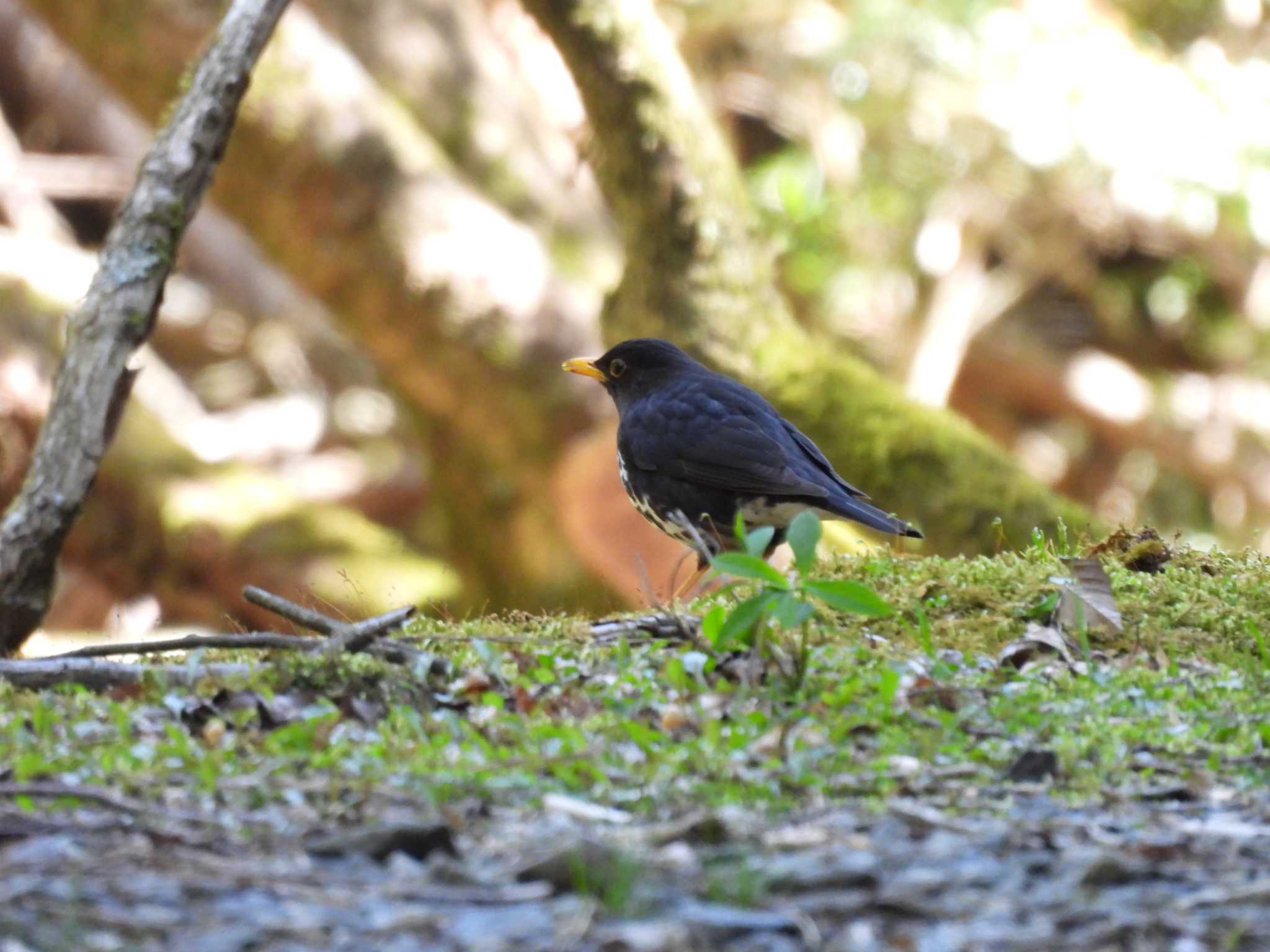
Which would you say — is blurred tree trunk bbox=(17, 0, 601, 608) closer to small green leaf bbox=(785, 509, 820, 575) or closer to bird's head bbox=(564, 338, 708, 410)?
bird's head bbox=(564, 338, 708, 410)

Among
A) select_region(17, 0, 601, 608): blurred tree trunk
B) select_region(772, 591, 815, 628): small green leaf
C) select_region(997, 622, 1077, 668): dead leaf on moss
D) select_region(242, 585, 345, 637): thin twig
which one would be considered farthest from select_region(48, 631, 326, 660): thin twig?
select_region(17, 0, 601, 608): blurred tree trunk

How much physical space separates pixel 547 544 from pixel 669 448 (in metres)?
4.13

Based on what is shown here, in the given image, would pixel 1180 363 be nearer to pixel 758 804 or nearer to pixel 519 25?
pixel 519 25

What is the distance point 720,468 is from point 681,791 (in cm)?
261

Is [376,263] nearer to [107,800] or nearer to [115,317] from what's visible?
[115,317]

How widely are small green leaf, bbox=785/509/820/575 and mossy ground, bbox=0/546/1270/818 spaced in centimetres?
25

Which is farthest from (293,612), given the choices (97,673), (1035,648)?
(1035,648)

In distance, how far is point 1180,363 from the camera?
44.8 ft

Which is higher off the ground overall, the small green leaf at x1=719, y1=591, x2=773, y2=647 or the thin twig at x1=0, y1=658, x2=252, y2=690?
the small green leaf at x1=719, y1=591, x2=773, y2=647

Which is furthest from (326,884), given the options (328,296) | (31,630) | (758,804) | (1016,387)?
(1016,387)

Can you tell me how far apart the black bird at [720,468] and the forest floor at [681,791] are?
1.17 meters

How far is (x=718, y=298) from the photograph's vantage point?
7492 millimetres

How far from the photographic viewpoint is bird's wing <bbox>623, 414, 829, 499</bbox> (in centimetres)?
498

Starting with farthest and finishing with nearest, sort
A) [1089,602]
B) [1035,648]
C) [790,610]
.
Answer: [1089,602]
[1035,648]
[790,610]
